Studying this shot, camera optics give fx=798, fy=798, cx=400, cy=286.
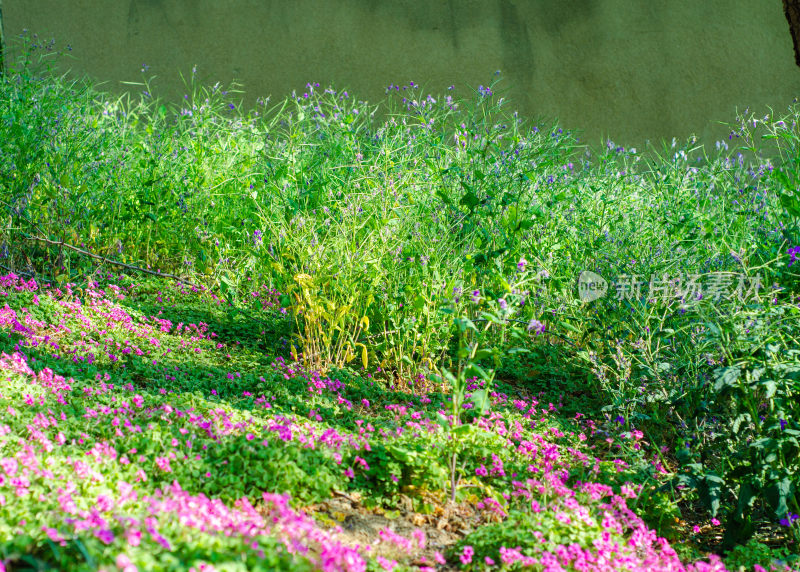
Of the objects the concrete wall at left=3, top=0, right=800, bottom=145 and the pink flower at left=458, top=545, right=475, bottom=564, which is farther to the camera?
the concrete wall at left=3, top=0, right=800, bottom=145

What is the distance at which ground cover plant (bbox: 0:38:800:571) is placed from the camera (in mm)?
2445

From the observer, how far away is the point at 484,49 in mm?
7727

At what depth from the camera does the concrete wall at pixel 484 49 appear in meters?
7.61

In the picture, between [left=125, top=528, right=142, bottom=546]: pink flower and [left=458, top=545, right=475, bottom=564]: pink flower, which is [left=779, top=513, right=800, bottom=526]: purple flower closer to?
[left=458, top=545, right=475, bottom=564]: pink flower

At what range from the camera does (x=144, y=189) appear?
16.4 ft

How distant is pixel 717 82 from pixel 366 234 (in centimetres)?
494

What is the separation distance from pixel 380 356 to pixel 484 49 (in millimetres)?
4594

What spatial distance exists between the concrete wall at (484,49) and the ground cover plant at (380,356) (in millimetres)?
2244

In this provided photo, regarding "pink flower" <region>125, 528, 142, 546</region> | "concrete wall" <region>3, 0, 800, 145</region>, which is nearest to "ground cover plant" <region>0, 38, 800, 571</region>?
"pink flower" <region>125, 528, 142, 546</region>

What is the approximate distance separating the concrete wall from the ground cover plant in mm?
2244

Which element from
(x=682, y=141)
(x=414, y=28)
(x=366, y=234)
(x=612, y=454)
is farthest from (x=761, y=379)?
(x=414, y=28)

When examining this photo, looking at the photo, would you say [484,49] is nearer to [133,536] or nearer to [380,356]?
[380,356]

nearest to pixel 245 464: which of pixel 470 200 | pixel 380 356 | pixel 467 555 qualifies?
pixel 467 555

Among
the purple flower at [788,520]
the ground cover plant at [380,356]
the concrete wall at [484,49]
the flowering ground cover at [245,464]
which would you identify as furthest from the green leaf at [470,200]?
the concrete wall at [484,49]
